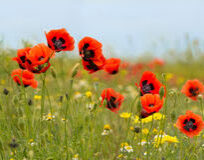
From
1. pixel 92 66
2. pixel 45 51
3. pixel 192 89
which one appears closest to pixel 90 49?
pixel 92 66

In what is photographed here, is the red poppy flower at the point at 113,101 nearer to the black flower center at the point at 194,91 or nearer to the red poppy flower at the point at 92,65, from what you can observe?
the red poppy flower at the point at 92,65

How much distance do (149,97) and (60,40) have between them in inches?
27.0

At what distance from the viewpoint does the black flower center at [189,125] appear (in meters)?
2.09

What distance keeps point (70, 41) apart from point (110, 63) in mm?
1022

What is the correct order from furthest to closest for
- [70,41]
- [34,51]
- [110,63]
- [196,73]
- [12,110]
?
[196,73]
[12,110]
[110,63]
[70,41]
[34,51]

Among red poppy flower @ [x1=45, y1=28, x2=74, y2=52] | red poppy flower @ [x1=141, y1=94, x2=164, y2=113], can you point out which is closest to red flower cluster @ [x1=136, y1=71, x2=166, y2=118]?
red poppy flower @ [x1=141, y1=94, x2=164, y2=113]

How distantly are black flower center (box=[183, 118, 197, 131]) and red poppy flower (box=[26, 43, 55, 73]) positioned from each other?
1.05 meters

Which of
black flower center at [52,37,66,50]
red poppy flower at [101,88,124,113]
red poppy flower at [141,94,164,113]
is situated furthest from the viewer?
Answer: red poppy flower at [101,88,124,113]

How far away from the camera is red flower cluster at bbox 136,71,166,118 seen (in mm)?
1817

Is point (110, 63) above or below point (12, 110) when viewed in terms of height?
above

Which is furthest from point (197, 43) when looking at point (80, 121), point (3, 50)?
point (80, 121)

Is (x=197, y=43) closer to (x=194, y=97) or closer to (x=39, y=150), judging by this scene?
Result: (x=194, y=97)

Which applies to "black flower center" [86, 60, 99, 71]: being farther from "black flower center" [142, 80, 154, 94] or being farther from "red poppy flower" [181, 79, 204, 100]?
"red poppy flower" [181, 79, 204, 100]

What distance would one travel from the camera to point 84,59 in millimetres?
2025
